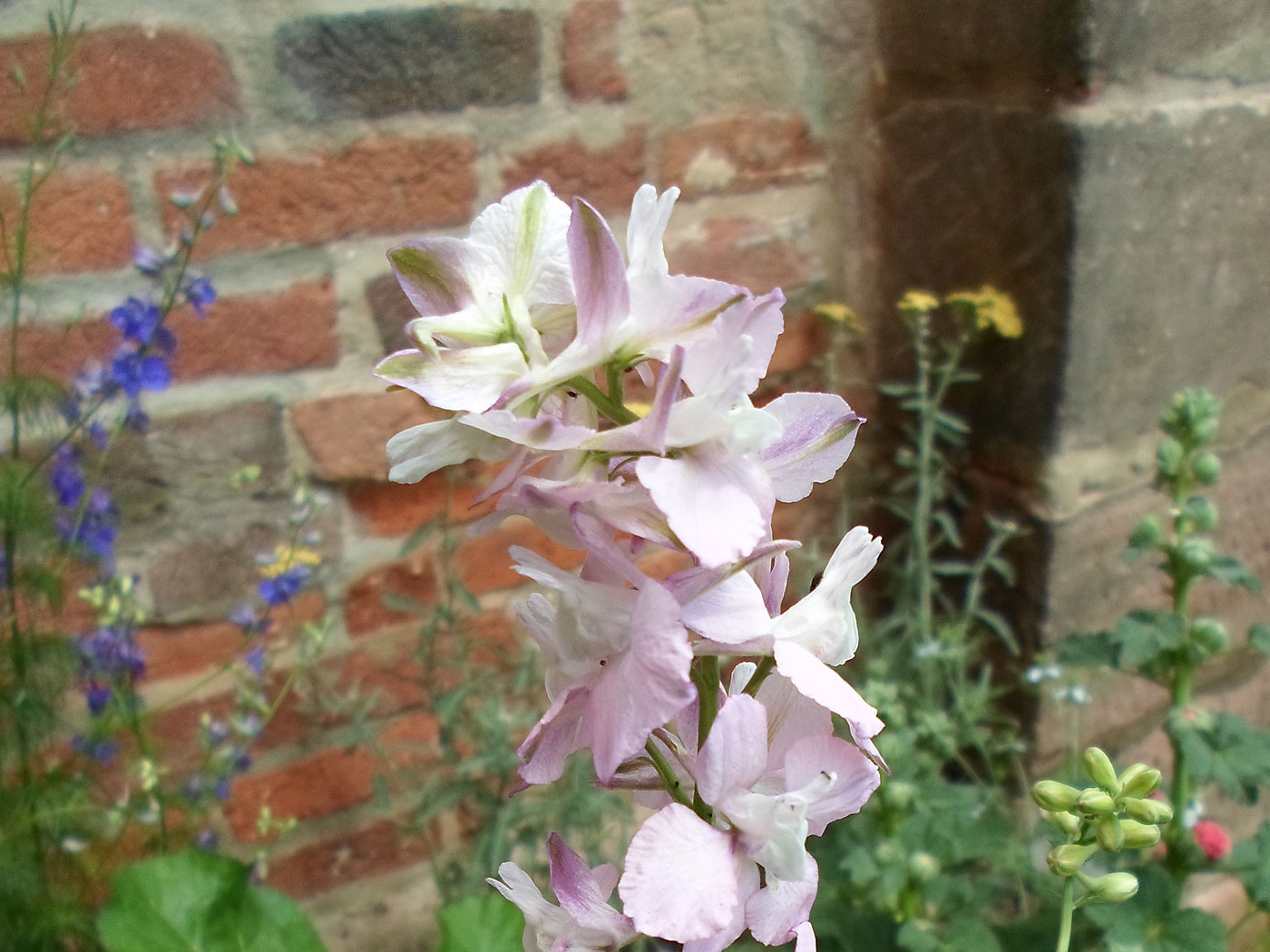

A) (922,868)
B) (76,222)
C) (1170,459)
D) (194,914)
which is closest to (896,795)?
(922,868)

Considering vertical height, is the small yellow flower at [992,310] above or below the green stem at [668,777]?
below

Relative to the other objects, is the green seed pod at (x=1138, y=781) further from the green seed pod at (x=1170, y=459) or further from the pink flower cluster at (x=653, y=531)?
the green seed pod at (x=1170, y=459)

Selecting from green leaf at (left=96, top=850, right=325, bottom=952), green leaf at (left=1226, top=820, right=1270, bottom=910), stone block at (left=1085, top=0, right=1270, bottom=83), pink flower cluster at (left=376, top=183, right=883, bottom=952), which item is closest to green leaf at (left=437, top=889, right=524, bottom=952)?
green leaf at (left=96, top=850, right=325, bottom=952)

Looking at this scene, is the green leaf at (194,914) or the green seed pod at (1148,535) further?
the green seed pod at (1148,535)

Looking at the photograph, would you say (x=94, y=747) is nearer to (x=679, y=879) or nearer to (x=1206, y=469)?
(x=679, y=879)

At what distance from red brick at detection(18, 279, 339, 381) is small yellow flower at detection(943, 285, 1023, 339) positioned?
0.52 metres

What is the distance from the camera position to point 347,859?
2.88 ft

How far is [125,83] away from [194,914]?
514 mm

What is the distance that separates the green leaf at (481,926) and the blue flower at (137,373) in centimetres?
36

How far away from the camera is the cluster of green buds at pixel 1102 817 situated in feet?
1.11

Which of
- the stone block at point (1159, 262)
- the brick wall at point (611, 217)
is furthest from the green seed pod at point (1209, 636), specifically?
the stone block at point (1159, 262)

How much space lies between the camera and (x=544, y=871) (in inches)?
30.6

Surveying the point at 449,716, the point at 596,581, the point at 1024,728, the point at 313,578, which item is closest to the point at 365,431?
the point at 313,578

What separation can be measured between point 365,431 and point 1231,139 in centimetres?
78
